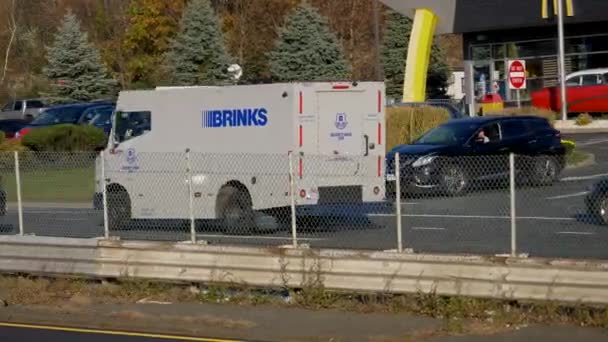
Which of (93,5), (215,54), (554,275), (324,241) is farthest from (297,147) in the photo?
(93,5)

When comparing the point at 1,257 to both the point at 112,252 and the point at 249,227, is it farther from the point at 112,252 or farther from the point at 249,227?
the point at 249,227


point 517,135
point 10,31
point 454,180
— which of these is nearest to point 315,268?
point 454,180

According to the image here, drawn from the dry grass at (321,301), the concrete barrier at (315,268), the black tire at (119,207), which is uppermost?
the black tire at (119,207)

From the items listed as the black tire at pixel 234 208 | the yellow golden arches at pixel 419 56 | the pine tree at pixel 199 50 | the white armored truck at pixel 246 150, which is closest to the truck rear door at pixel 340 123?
the white armored truck at pixel 246 150

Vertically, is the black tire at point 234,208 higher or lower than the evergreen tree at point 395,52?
lower

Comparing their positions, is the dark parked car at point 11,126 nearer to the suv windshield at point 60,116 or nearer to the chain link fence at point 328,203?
A: the suv windshield at point 60,116

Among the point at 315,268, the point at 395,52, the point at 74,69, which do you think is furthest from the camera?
the point at 395,52

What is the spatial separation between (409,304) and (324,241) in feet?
7.45

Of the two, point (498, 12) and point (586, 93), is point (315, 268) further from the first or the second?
point (498, 12)

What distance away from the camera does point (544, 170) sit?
18.1 m

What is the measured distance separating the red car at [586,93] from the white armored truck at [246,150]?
2203cm

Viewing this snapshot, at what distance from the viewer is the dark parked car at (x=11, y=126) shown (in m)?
41.0

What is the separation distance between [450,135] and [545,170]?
553 cm

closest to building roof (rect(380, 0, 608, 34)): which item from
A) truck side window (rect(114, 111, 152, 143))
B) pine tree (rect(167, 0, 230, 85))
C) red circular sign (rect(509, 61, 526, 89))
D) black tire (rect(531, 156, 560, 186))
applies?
pine tree (rect(167, 0, 230, 85))
